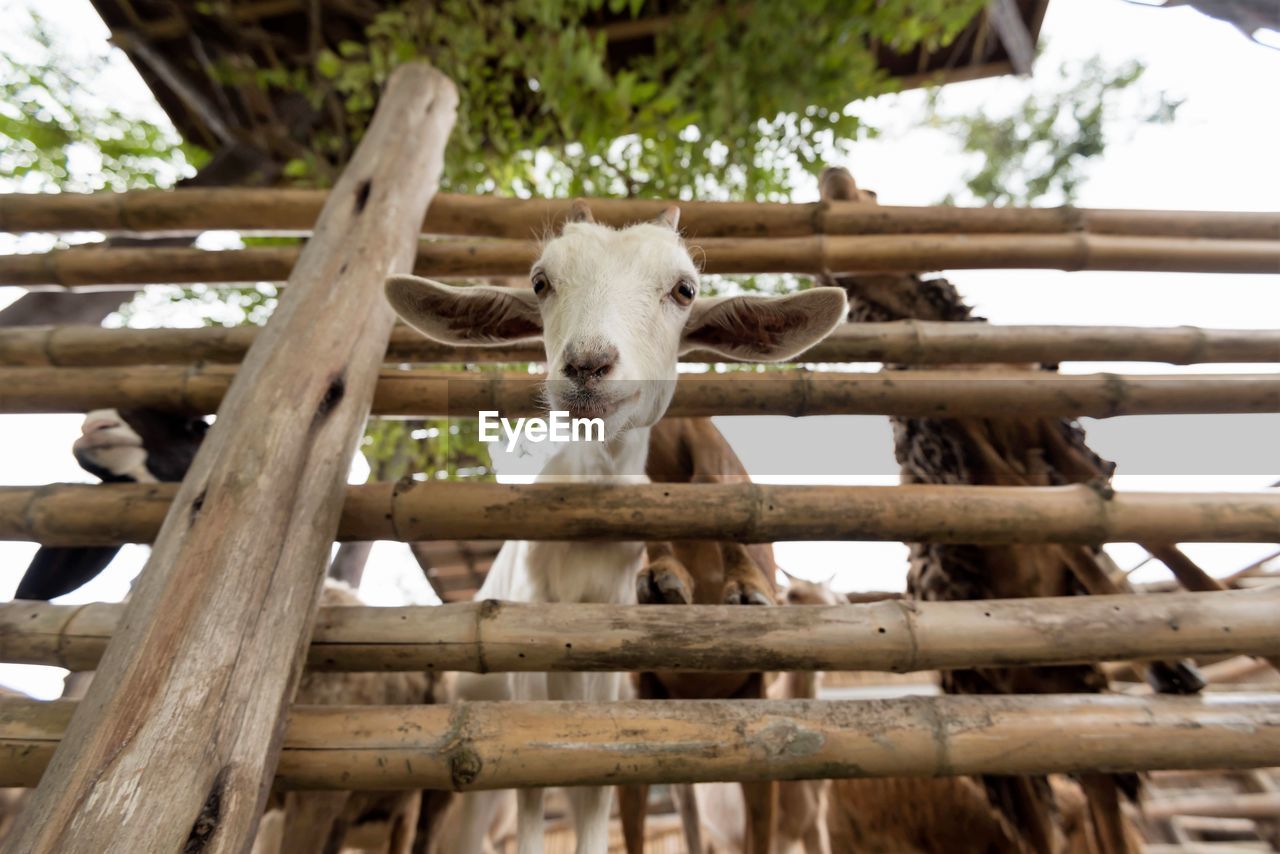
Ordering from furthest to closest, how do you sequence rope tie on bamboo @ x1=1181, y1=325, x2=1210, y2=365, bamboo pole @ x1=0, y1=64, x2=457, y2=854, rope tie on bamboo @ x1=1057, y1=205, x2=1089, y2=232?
rope tie on bamboo @ x1=1057, y1=205, x2=1089, y2=232
rope tie on bamboo @ x1=1181, y1=325, x2=1210, y2=365
bamboo pole @ x1=0, y1=64, x2=457, y2=854

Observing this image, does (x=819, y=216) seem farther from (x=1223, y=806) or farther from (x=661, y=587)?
(x=1223, y=806)

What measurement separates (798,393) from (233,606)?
1.58m

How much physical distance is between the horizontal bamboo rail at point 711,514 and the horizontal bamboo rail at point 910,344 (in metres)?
0.65

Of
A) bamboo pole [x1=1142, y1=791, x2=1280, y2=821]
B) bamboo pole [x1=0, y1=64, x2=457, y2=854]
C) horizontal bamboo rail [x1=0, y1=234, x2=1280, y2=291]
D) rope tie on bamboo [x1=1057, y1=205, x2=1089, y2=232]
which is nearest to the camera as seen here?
bamboo pole [x1=0, y1=64, x2=457, y2=854]

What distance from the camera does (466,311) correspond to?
1960mm

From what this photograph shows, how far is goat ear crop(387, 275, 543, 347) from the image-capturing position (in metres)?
1.82

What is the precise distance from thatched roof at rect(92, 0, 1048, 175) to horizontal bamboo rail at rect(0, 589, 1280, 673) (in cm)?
373

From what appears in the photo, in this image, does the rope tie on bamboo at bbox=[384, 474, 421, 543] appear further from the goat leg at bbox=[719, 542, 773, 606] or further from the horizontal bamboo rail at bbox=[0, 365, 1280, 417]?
the goat leg at bbox=[719, 542, 773, 606]

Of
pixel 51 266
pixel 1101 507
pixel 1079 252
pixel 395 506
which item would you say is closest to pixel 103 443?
pixel 51 266

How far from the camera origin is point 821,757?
4.62 feet

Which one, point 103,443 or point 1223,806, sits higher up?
point 103,443

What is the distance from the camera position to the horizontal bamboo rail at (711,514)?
1788 mm

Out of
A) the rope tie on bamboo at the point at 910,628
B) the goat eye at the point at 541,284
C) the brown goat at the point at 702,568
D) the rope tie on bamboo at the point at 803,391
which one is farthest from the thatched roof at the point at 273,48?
the rope tie on bamboo at the point at 910,628

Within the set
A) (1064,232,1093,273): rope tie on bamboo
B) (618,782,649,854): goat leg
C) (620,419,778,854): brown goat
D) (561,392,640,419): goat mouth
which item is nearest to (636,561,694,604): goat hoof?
(620,419,778,854): brown goat
